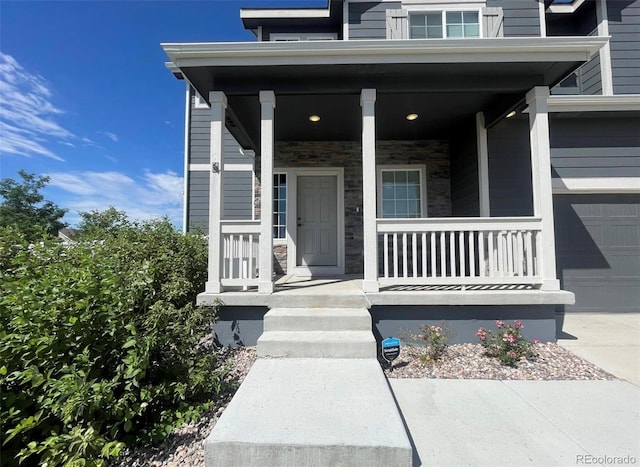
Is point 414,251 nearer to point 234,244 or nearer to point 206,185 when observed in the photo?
point 234,244

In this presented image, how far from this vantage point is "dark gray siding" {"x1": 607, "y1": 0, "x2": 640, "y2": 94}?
17.4 ft

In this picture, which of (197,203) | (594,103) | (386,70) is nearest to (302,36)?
(386,70)

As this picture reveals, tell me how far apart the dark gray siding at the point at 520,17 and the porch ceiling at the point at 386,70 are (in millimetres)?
2434

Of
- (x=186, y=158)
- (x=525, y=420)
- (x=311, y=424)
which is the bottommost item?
(x=525, y=420)

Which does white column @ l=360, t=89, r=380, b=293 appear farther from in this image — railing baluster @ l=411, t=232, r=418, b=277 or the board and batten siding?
the board and batten siding

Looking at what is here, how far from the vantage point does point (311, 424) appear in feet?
5.76

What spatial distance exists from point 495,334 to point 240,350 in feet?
9.15

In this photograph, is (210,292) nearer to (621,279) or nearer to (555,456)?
(555,456)

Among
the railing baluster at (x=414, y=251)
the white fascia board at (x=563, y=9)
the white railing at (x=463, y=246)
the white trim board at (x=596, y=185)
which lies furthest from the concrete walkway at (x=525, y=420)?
the white fascia board at (x=563, y=9)

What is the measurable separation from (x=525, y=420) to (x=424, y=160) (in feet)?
15.0

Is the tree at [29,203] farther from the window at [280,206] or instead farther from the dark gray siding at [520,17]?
the dark gray siding at [520,17]

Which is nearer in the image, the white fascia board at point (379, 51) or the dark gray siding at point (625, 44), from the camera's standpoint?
the white fascia board at point (379, 51)

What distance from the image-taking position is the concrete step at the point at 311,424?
1.57 m

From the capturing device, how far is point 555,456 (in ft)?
5.78
